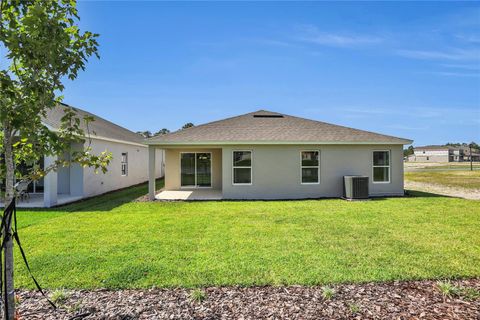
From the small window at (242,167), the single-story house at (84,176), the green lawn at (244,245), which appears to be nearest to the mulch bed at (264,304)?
the green lawn at (244,245)

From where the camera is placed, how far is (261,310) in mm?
3547

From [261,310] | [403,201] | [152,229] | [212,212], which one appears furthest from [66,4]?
[403,201]

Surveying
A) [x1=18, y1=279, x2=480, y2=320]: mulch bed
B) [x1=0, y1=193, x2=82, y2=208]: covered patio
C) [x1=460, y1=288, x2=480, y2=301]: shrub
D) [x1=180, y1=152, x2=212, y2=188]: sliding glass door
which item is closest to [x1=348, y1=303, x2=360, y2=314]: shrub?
[x1=18, y1=279, x2=480, y2=320]: mulch bed

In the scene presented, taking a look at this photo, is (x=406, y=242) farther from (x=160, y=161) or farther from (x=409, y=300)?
(x=160, y=161)

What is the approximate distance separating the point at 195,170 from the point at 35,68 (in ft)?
49.9

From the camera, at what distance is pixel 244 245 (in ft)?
20.9

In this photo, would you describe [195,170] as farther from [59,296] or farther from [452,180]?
[452,180]

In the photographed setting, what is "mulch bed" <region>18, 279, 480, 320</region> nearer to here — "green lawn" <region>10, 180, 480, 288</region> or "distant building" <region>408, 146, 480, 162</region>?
"green lawn" <region>10, 180, 480, 288</region>

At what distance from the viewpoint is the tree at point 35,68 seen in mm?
2643

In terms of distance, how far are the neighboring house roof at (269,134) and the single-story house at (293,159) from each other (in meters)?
0.05

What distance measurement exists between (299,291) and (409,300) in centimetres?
144

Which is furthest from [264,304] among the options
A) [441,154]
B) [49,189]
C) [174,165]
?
[441,154]

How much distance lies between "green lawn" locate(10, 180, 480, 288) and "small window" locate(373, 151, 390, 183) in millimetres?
3759

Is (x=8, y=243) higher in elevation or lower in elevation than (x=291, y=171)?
lower
